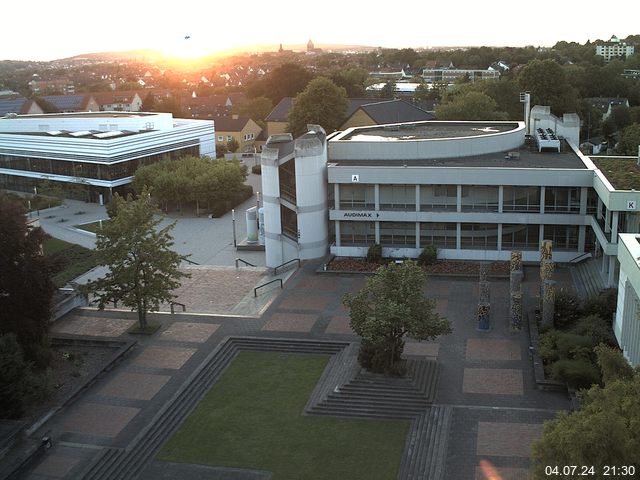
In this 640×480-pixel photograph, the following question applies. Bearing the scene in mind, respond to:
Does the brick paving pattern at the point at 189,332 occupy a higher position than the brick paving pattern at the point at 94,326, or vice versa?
the brick paving pattern at the point at 189,332

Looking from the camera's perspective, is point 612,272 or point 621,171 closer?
point 612,272

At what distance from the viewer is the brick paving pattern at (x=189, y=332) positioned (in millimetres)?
30875

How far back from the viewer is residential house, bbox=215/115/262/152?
296 ft

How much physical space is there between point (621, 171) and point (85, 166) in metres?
45.0

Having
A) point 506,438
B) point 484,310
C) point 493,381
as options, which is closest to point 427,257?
point 484,310

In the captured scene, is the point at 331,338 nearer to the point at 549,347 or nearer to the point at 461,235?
the point at 549,347

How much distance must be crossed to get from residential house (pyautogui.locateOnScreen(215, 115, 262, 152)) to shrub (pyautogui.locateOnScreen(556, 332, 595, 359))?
6784cm

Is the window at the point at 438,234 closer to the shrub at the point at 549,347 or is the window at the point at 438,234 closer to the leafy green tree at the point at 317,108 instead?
the shrub at the point at 549,347

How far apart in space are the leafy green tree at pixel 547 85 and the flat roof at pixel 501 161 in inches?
1534

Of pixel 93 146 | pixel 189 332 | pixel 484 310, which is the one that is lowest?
pixel 189 332

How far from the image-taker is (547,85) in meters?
81.3

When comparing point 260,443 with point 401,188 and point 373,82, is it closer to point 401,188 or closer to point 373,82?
point 401,188

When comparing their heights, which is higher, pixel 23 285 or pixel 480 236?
pixel 23 285

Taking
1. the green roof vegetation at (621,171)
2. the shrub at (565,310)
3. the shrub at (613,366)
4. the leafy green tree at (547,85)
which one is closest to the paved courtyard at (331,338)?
the shrub at (565,310)
